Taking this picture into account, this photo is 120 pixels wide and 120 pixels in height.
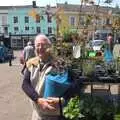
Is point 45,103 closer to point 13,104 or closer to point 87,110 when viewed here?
point 87,110

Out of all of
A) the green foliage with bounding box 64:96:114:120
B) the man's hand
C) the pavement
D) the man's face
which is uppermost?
the man's face

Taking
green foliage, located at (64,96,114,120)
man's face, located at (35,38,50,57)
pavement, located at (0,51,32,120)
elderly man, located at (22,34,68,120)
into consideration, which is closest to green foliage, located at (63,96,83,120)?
green foliage, located at (64,96,114,120)

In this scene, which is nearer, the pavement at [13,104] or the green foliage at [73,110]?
the green foliage at [73,110]

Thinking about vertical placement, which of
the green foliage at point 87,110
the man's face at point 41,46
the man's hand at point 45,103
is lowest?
the green foliage at point 87,110

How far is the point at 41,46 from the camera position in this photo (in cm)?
454

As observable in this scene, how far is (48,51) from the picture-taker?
4559 millimetres

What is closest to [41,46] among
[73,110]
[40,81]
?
[40,81]

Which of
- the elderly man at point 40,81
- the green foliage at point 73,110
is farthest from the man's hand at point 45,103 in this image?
the green foliage at point 73,110

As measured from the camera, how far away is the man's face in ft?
14.9

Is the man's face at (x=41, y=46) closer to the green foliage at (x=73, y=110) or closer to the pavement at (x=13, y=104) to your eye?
the green foliage at (x=73, y=110)

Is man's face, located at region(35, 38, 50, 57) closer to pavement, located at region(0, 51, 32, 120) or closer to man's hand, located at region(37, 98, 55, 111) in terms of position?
man's hand, located at region(37, 98, 55, 111)

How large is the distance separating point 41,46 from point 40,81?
35cm

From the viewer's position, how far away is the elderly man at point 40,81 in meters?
4.52

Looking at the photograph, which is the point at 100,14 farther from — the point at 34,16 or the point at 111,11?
the point at 34,16
